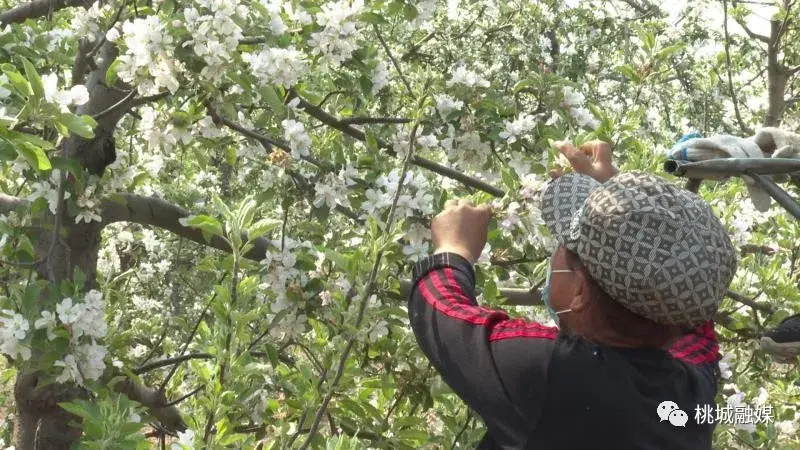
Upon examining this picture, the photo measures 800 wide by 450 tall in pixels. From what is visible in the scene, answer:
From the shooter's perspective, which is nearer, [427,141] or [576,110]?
[427,141]

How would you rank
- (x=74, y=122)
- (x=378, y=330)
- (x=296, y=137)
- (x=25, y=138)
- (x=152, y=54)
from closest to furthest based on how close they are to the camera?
(x=25, y=138) < (x=74, y=122) < (x=378, y=330) < (x=152, y=54) < (x=296, y=137)

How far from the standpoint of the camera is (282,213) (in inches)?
115

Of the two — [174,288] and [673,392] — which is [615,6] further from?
[673,392]

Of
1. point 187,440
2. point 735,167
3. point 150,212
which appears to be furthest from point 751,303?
point 150,212

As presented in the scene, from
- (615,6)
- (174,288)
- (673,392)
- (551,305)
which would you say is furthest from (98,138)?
(615,6)

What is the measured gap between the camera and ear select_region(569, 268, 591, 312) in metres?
1.32

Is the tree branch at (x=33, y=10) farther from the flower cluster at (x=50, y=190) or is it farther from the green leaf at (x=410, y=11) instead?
the green leaf at (x=410, y=11)

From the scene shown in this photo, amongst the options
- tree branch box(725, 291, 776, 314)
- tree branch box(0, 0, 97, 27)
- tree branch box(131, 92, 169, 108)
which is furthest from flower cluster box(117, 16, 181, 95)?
tree branch box(725, 291, 776, 314)

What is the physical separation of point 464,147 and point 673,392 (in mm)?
1534

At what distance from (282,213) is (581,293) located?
1731 millimetres

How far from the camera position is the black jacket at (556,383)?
4.10 ft

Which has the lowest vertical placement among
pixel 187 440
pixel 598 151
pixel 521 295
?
pixel 521 295

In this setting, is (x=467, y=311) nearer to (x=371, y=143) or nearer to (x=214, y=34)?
(x=214, y=34)

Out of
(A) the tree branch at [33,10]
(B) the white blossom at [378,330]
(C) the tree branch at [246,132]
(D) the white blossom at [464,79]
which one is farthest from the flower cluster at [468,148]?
(A) the tree branch at [33,10]
